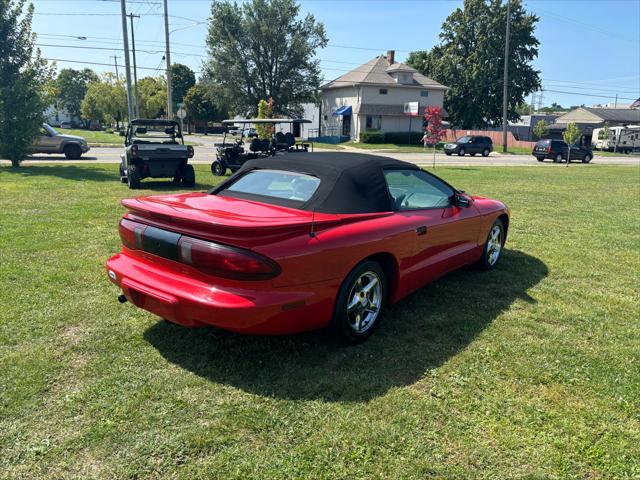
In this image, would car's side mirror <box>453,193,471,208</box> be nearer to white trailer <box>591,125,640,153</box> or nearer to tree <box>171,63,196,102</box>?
white trailer <box>591,125,640,153</box>

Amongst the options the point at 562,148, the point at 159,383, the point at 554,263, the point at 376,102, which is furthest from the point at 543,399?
the point at 376,102

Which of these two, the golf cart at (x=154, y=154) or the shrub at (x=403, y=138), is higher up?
the shrub at (x=403, y=138)

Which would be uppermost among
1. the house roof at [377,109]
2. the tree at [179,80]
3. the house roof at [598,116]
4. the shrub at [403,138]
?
the tree at [179,80]

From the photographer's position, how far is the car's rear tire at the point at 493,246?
5.58 metres

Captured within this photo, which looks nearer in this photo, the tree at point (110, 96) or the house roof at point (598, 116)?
the tree at point (110, 96)

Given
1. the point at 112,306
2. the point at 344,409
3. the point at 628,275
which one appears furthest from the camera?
the point at 628,275

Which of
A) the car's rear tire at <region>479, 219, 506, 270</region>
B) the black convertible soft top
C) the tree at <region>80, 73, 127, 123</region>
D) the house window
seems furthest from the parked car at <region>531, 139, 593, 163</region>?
the tree at <region>80, 73, 127, 123</region>

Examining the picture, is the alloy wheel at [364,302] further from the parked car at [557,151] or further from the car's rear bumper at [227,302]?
the parked car at [557,151]

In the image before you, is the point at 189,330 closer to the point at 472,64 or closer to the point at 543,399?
the point at 543,399

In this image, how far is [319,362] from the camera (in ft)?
11.5

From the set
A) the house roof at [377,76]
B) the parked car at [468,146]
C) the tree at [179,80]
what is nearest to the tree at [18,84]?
the parked car at [468,146]

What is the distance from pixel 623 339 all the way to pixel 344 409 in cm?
261

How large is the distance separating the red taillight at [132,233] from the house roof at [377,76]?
46.4 meters

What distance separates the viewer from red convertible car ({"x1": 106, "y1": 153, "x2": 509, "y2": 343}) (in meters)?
3.07
